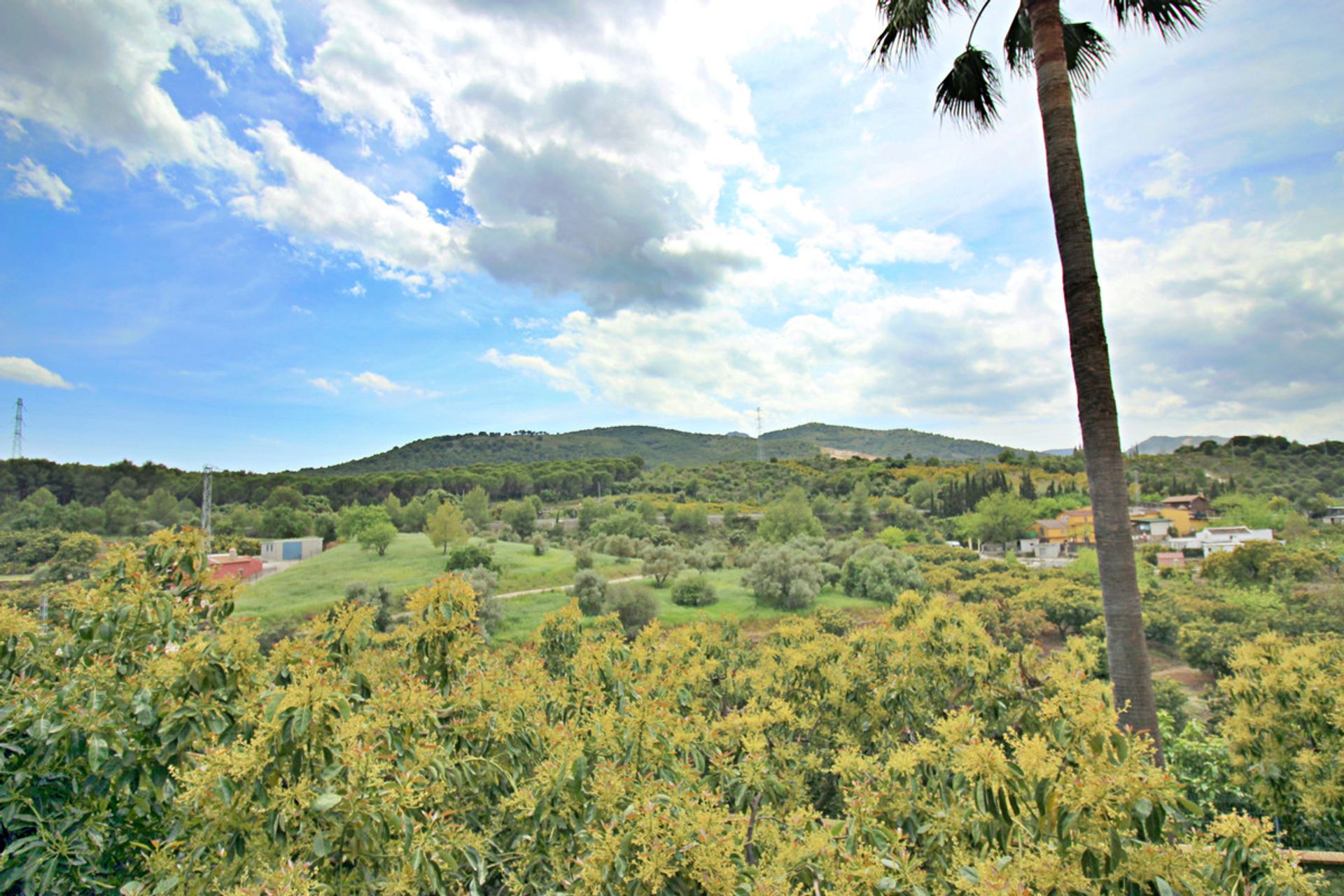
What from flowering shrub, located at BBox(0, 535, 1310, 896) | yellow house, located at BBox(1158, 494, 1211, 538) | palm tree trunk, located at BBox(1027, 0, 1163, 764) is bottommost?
yellow house, located at BBox(1158, 494, 1211, 538)

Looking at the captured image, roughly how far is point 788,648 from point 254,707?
3357 mm

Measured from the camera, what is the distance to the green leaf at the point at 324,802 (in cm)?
173

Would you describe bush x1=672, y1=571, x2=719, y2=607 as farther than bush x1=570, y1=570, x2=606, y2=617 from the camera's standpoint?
Yes

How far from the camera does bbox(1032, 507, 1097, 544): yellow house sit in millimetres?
35562

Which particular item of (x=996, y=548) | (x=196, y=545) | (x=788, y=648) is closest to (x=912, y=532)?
(x=996, y=548)

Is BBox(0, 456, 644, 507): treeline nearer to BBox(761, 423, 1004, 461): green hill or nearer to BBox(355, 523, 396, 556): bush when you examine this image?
BBox(355, 523, 396, 556): bush

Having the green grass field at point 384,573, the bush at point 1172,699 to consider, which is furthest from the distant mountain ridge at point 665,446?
Answer: the bush at point 1172,699

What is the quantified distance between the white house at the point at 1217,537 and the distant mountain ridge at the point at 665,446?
44.3 meters

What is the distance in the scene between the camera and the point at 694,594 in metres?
25.6

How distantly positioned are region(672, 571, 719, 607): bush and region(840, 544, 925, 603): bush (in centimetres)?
616

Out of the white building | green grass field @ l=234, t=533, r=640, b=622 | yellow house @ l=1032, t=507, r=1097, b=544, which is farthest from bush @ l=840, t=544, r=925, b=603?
the white building

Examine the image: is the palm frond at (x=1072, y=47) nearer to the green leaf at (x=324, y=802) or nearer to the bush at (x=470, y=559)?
the green leaf at (x=324, y=802)

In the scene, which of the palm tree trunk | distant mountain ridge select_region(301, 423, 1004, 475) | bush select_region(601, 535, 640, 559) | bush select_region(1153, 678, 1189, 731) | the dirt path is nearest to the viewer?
the palm tree trunk

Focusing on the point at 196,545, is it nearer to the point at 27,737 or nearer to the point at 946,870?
the point at 27,737
